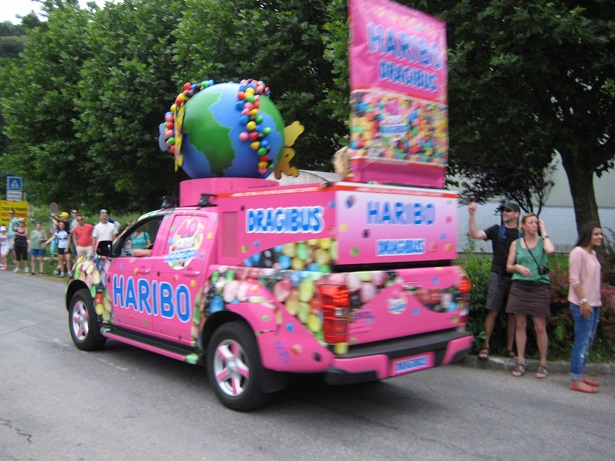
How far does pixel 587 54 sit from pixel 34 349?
27.7 feet

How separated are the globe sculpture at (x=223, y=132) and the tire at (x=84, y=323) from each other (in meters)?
2.05

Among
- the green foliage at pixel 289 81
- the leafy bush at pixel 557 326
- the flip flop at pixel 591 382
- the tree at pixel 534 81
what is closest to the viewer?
the flip flop at pixel 591 382

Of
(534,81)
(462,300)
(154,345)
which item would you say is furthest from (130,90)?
(462,300)

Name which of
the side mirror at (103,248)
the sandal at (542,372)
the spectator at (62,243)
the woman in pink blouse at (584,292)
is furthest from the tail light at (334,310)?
the spectator at (62,243)

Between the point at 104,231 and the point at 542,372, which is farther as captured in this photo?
the point at 104,231

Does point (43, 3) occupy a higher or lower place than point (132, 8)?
higher

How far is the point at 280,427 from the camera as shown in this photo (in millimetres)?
4504

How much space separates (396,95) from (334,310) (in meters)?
2.10

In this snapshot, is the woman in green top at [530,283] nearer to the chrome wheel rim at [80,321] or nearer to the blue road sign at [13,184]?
the chrome wheel rim at [80,321]

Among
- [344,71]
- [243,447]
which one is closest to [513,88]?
[344,71]

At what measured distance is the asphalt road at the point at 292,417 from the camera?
4043 mm

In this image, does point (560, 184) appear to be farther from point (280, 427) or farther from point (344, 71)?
point (280, 427)

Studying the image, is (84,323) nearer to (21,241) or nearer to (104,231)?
(104,231)

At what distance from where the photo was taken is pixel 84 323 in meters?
6.90
